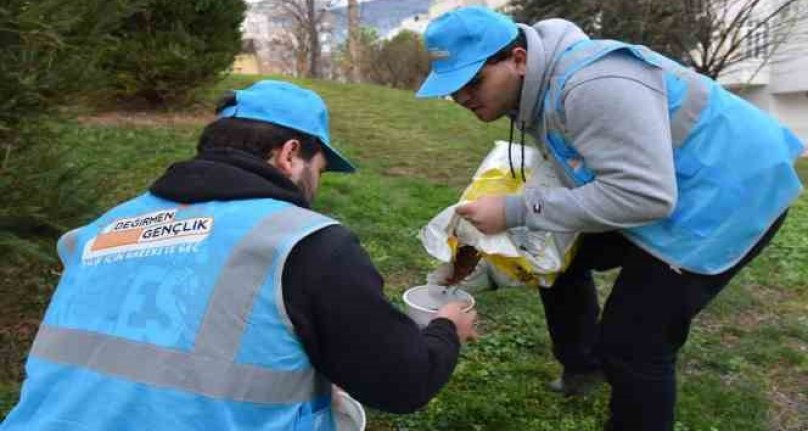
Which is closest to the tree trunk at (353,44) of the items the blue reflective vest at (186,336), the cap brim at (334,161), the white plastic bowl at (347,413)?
the cap brim at (334,161)

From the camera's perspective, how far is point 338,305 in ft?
5.05

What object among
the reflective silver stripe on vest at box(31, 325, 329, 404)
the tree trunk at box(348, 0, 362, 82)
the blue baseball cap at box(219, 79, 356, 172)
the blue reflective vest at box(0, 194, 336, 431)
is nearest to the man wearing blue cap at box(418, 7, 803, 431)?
the blue baseball cap at box(219, 79, 356, 172)

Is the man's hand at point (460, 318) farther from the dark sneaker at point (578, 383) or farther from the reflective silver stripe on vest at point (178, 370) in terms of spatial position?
the dark sneaker at point (578, 383)

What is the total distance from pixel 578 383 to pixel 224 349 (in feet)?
6.40

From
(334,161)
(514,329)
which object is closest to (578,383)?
(514,329)

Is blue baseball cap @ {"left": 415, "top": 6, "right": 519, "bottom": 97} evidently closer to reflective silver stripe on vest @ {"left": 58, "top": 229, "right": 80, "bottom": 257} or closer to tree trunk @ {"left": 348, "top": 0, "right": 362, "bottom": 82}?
reflective silver stripe on vest @ {"left": 58, "top": 229, "right": 80, "bottom": 257}

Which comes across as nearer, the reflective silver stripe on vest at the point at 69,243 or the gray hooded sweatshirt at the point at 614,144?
the reflective silver stripe on vest at the point at 69,243

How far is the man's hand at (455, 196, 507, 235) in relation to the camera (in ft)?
7.77

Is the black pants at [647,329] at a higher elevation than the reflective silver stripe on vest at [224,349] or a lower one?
lower

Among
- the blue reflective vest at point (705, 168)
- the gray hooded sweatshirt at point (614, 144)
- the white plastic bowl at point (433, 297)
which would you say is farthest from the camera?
the white plastic bowl at point (433, 297)

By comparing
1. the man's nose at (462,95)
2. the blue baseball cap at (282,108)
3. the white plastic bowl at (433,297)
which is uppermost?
the blue baseball cap at (282,108)

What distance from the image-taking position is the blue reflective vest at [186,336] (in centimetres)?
152

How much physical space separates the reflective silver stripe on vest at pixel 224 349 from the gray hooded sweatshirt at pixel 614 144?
2.94 feet

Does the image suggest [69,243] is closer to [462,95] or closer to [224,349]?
[224,349]
